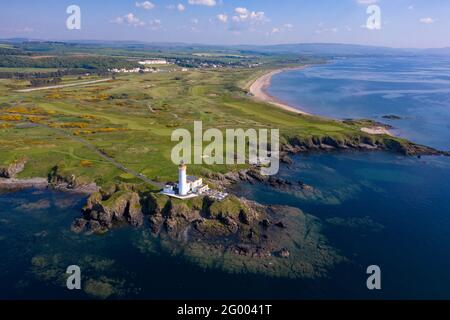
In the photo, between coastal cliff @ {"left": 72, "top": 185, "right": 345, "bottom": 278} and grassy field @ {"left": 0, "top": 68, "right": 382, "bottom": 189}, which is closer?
coastal cliff @ {"left": 72, "top": 185, "right": 345, "bottom": 278}

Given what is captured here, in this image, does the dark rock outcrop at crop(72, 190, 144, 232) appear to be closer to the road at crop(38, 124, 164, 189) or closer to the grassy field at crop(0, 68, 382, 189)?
the road at crop(38, 124, 164, 189)

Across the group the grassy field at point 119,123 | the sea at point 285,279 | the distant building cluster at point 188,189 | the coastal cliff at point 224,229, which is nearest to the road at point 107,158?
the grassy field at point 119,123

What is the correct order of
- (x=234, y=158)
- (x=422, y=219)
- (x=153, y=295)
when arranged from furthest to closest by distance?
(x=234, y=158) → (x=422, y=219) → (x=153, y=295)

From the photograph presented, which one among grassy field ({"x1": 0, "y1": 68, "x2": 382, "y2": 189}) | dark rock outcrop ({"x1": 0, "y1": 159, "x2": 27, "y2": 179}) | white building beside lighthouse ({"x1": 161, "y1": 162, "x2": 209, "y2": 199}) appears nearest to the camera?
white building beside lighthouse ({"x1": 161, "y1": 162, "x2": 209, "y2": 199})

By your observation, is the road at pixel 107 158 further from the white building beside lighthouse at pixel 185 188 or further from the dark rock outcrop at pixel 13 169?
the dark rock outcrop at pixel 13 169

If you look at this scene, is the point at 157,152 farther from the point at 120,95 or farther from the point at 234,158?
the point at 120,95

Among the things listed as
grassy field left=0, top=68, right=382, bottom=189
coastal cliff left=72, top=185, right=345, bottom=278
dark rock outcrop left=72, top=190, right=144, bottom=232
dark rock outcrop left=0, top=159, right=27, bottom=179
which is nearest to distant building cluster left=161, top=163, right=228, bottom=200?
coastal cliff left=72, top=185, right=345, bottom=278

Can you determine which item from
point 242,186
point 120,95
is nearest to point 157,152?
point 242,186
